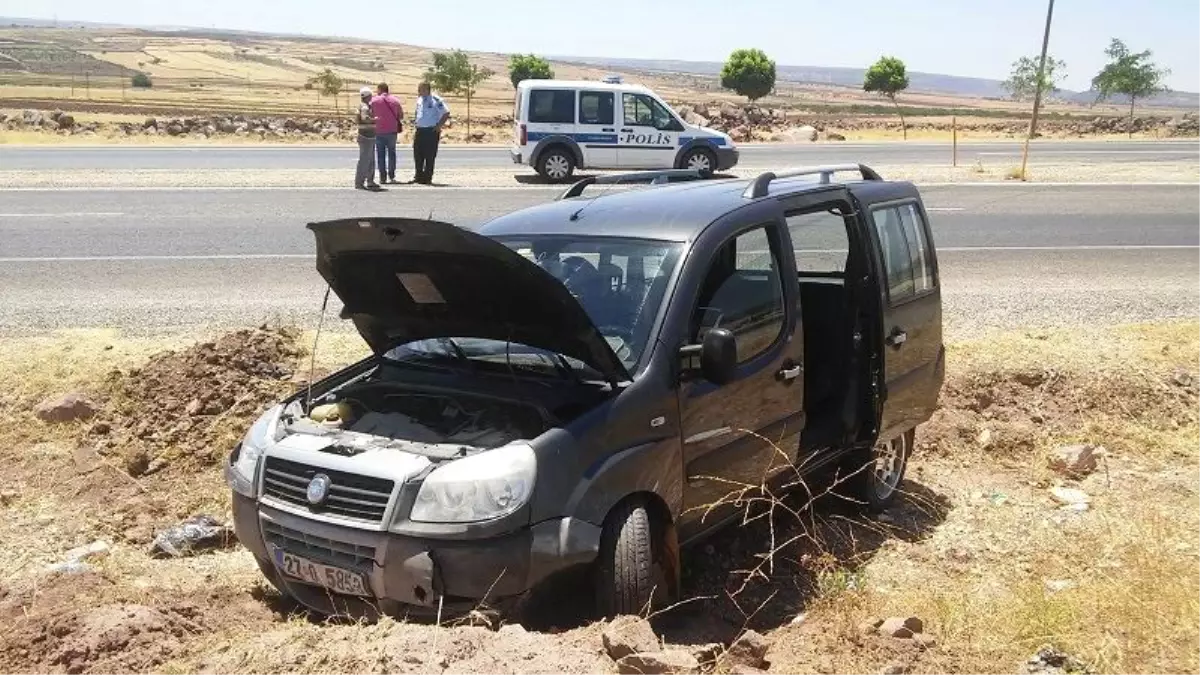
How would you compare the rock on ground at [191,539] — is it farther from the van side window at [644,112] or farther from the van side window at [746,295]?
the van side window at [644,112]

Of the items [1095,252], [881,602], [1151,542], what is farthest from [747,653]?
[1095,252]

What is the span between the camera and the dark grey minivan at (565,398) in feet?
13.5

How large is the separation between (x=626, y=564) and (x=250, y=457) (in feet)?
5.08

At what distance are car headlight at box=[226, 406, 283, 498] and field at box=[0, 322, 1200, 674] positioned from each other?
0.53 m

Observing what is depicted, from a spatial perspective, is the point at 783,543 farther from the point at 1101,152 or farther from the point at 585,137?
the point at 1101,152

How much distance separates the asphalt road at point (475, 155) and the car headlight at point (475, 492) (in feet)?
73.6

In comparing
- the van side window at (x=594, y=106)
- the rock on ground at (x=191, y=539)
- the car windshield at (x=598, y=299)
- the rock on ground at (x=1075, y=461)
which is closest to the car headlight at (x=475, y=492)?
the car windshield at (x=598, y=299)

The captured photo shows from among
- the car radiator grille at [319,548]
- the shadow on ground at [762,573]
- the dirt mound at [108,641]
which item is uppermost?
the car radiator grille at [319,548]

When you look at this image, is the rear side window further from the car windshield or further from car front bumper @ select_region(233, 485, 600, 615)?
car front bumper @ select_region(233, 485, 600, 615)

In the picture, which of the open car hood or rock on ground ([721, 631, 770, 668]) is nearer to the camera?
rock on ground ([721, 631, 770, 668])

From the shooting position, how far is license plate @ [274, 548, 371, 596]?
13.7 feet

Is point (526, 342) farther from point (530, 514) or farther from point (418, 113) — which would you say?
point (418, 113)

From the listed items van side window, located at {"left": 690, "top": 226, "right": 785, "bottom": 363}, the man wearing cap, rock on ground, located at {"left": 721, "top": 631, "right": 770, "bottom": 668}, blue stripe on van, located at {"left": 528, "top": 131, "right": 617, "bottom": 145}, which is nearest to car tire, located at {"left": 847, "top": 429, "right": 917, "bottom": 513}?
van side window, located at {"left": 690, "top": 226, "right": 785, "bottom": 363}

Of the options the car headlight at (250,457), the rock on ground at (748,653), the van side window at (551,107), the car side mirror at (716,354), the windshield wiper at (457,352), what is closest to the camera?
the rock on ground at (748,653)
